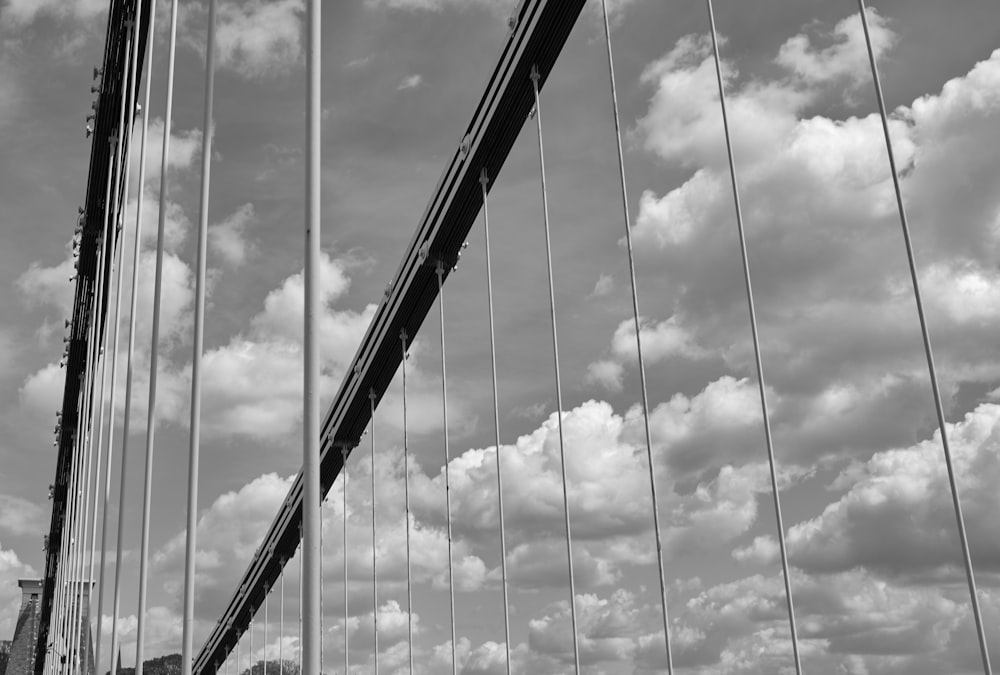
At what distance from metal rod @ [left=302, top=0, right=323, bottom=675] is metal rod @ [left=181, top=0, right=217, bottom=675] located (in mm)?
4206

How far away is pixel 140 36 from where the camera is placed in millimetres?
19969

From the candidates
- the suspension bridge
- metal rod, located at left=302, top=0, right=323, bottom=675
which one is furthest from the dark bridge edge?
metal rod, located at left=302, top=0, right=323, bottom=675

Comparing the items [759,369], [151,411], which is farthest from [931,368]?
[151,411]

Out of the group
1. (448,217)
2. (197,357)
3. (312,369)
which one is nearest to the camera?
(312,369)

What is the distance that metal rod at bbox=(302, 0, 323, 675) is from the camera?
17.2 ft

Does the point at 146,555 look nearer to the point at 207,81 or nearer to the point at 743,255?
the point at 207,81

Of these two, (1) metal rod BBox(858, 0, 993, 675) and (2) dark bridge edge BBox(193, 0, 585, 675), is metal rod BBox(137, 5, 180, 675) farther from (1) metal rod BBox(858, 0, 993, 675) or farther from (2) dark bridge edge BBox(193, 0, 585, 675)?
(1) metal rod BBox(858, 0, 993, 675)

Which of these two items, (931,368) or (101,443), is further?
(101,443)

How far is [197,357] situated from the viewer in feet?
33.8

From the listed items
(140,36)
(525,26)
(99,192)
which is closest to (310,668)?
(525,26)

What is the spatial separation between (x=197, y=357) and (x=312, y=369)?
16.2 feet

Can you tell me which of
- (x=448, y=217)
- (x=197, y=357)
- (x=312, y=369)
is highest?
(x=448, y=217)

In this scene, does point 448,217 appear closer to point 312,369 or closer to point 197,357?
point 197,357

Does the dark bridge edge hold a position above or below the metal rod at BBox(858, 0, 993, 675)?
above
